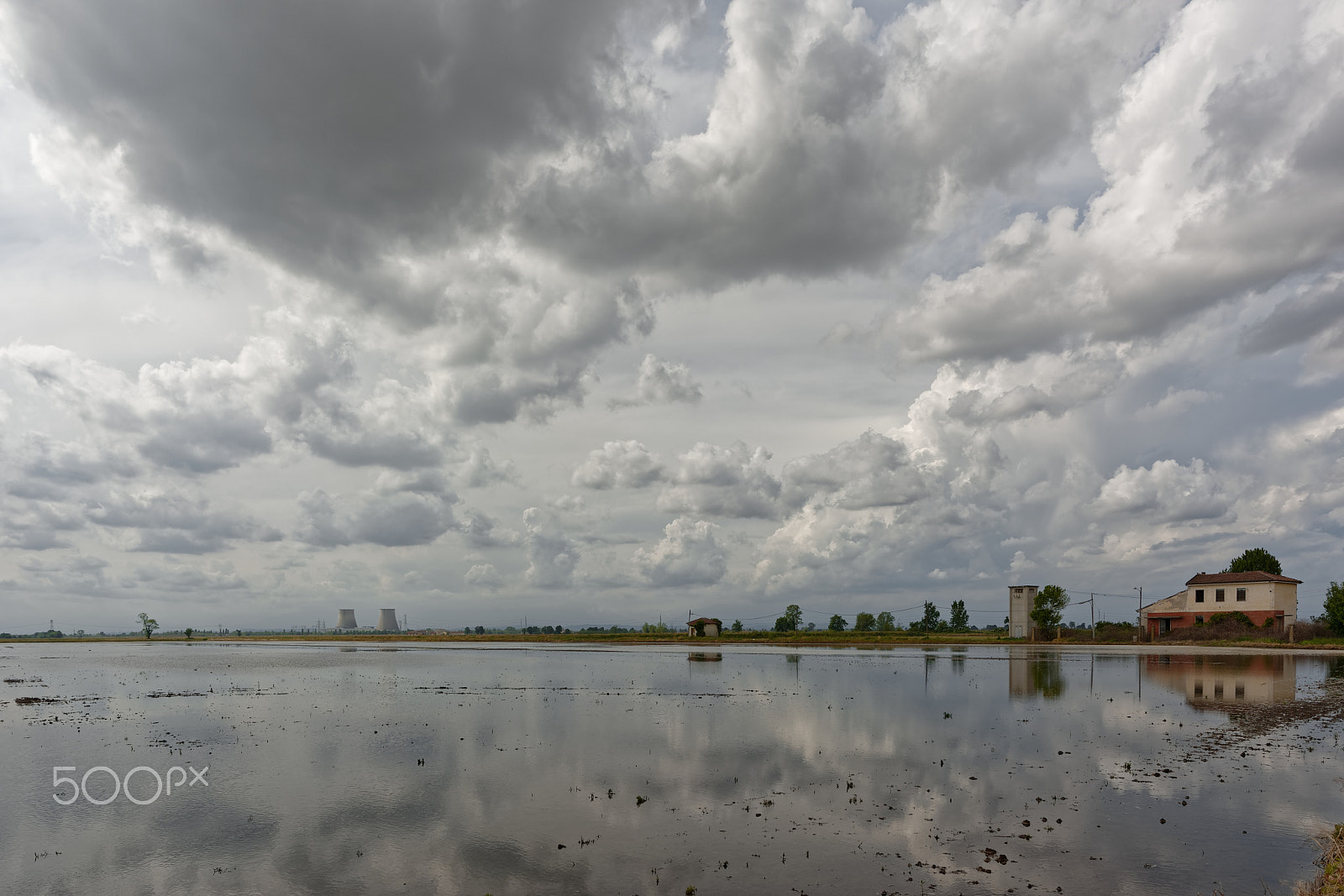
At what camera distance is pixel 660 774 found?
30.1 m

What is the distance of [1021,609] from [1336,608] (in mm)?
50572

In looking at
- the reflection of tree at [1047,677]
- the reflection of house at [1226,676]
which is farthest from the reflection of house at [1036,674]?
the reflection of house at [1226,676]

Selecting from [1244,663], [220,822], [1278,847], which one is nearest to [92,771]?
[220,822]

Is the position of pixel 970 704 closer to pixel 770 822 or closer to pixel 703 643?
pixel 770 822

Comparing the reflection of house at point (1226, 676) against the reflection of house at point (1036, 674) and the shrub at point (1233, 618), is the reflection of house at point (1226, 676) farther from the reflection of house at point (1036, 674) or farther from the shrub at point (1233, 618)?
the shrub at point (1233, 618)

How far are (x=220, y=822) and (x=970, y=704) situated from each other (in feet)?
147

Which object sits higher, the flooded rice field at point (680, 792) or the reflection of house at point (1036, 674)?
the flooded rice field at point (680, 792)

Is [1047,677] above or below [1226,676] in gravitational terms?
below

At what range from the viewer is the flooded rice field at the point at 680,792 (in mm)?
19766

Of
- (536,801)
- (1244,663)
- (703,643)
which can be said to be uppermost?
(536,801)

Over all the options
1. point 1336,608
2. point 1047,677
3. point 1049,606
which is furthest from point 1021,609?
point 1047,677

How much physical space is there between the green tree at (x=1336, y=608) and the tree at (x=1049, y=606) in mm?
41164

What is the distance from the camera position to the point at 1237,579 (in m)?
125

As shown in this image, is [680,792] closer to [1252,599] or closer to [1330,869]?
[1330,869]
